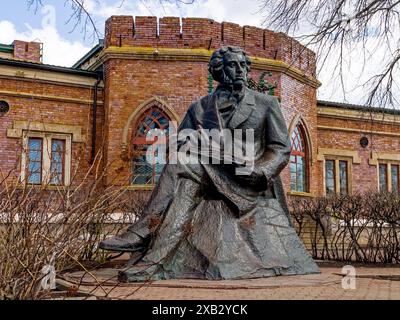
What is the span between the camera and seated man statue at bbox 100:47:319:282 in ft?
19.2

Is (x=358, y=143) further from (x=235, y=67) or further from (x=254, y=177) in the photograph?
(x=254, y=177)

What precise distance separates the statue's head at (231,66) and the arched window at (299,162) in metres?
13.6

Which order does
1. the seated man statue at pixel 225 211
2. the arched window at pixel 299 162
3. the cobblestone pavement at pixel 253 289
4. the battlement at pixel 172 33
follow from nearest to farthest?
the cobblestone pavement at pixel 253 289 → the seated man statue at pixel 225 211 → the battlement at pixel 172 33 → the arched window at pixel 299 162

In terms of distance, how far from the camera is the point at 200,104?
710 centimetres

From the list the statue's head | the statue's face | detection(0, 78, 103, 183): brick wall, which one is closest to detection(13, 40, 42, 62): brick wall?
detection(0, 78, 103, 183): brick wall

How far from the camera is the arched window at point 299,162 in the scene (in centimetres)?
2038

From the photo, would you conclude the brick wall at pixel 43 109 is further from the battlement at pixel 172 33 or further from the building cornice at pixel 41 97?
the battlement at pixel 172 33

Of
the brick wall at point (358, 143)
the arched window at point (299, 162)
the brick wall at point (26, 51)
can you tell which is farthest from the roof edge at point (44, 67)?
the brick wall at point (358, 143)

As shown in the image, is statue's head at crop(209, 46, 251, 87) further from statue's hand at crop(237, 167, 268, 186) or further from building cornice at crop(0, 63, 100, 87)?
building cornice at crop(0, 63, 100, 87)

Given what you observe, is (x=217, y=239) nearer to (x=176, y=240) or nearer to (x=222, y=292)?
(x=176, y=240)

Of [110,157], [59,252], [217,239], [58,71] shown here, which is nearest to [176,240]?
[217,239]

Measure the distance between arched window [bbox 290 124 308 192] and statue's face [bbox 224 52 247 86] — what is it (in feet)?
44.9

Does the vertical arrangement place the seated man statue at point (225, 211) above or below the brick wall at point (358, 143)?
below

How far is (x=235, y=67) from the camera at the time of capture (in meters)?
6.82
